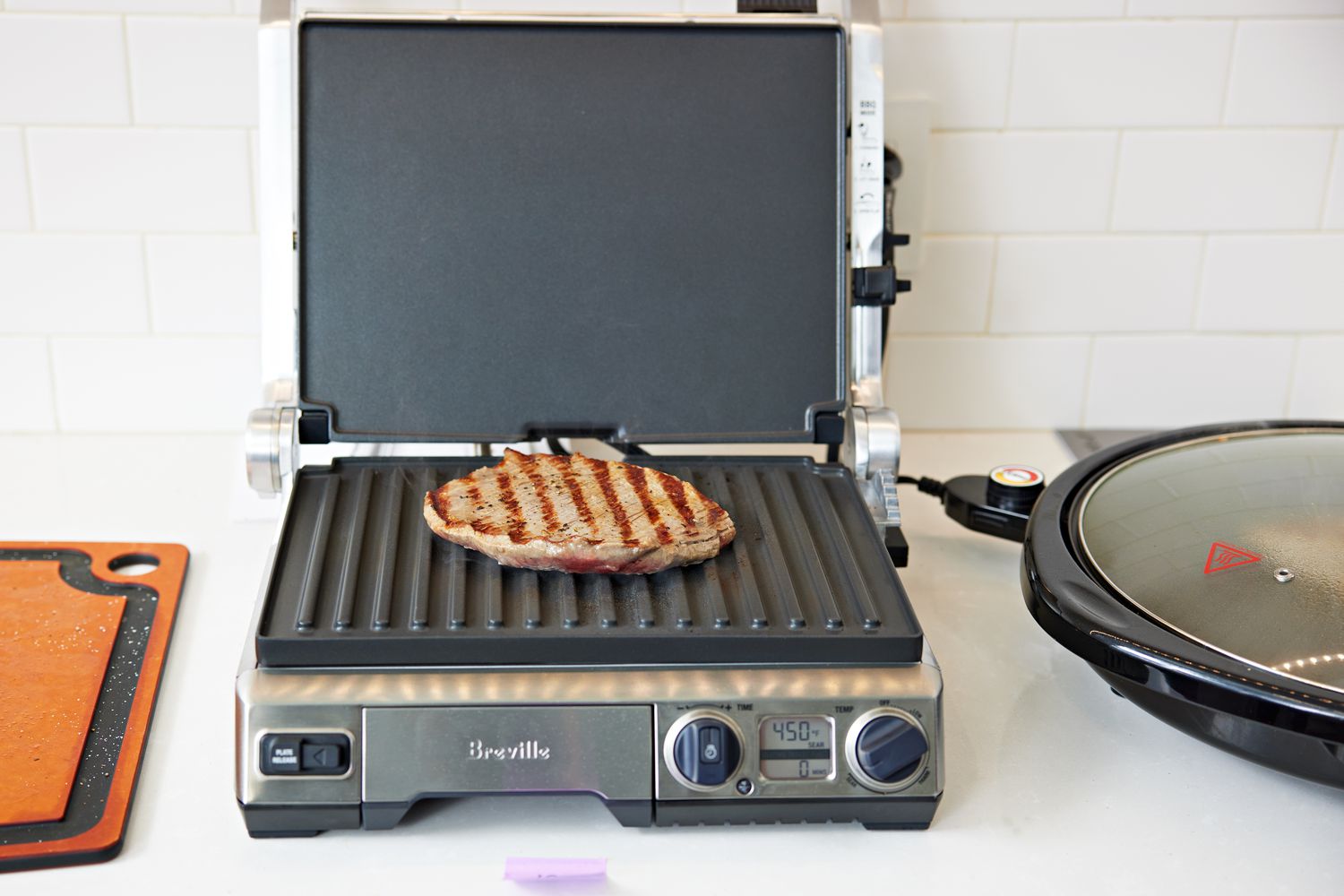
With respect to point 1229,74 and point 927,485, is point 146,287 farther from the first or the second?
point 1229,74

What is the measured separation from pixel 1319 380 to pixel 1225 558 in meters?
0.70

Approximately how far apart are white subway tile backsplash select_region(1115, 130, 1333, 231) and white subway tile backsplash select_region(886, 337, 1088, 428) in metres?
0.17

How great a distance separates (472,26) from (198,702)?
1.99 ft

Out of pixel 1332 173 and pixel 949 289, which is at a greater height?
pixel 1332 173

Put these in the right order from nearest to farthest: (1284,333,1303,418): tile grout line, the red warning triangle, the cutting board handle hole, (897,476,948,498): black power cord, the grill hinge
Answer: the red warning triangle, the grill hinge, the cutting board handle hole, (897,476,948,498): black power cord, (1284,333,1303,418): tile grout line

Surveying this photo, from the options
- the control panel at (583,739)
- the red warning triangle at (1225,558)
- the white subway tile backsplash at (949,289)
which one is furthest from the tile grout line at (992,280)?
the control panel at (583,739)

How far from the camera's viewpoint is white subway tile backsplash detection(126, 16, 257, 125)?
131 centimetres

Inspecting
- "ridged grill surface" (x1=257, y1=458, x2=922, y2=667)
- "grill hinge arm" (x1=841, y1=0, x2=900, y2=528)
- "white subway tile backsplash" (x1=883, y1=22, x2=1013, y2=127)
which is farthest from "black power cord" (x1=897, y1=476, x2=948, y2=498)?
"white subway tile backsplash" (x1=883, y1=22, x2=1013, y2=127)

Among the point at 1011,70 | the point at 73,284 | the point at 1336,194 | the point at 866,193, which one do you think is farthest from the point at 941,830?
Answer: the point at 73,284

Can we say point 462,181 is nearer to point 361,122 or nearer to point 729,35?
point 361,122

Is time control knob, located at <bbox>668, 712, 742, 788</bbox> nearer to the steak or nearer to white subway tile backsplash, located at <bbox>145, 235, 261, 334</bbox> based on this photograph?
the steak

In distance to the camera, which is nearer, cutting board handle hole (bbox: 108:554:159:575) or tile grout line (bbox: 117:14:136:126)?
cutting board handle hole (bbox: 108:554:159:575)

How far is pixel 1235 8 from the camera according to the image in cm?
135

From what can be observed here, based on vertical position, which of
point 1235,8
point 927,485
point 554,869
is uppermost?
point 1235,8
